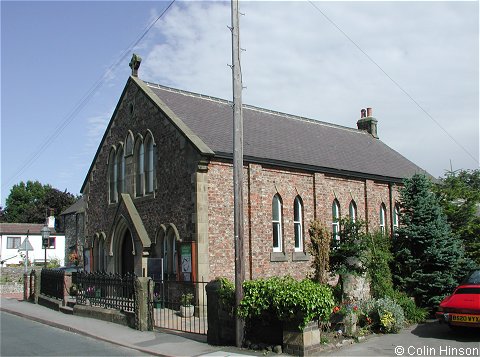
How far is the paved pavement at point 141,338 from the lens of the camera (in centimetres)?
1072

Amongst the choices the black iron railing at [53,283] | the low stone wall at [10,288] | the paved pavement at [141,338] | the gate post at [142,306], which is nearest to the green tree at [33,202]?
the low stone wall at [10,288]

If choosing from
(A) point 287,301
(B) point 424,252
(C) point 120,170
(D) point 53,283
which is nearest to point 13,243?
(C) point 120,170

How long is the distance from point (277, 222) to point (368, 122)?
1767cm

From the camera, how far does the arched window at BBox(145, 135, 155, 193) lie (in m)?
20.5

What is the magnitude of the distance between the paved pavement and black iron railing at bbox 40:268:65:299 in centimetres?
199

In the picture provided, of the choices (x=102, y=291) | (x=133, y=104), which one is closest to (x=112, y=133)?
(x=133, y=104)

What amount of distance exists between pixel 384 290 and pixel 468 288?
3500 mm

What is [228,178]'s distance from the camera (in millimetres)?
18344

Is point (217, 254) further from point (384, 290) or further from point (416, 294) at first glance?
point (416, 294)

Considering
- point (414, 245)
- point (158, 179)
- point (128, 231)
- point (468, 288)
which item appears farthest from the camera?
point (128, 231)

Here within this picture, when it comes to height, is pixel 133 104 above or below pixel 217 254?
above

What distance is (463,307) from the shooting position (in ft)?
37.3

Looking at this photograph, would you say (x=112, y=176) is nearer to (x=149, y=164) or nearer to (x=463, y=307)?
(x=149, y=164)

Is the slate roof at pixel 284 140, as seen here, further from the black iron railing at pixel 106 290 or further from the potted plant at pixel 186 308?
the black iron railing at pixel 106 290
